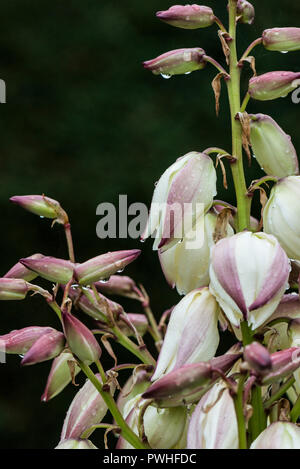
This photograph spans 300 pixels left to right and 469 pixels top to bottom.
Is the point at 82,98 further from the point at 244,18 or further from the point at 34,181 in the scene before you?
the point at 244,18

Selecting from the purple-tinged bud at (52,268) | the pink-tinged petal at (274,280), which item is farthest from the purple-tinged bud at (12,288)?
the pink-tinged petal at (274,280)

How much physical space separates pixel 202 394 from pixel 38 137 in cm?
110

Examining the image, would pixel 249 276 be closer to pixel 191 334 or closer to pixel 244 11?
pixel 191 334

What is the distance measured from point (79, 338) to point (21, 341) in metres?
0.04

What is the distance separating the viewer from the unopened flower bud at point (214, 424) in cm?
34

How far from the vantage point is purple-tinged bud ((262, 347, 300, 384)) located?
1.05ft

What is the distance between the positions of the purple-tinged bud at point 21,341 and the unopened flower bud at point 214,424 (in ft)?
0.28

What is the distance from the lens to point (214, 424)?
342 mm

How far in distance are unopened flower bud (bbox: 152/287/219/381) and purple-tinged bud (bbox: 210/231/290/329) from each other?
15 mm

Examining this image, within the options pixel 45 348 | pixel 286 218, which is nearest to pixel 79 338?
pixel 45 348

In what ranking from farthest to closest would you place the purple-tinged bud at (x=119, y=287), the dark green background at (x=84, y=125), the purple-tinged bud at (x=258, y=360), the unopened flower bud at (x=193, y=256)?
1. the dark green background at (x=84, y=125)
2. the purple-tinged bud at (x=119, y=287)
3. the unopened flower bud at (x=193, y=256)
4. the purple-tinged bud at (x=258, y=360)

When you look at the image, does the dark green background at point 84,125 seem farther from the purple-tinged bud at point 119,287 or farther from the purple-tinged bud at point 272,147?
the purple-tinged bud at point 272,147

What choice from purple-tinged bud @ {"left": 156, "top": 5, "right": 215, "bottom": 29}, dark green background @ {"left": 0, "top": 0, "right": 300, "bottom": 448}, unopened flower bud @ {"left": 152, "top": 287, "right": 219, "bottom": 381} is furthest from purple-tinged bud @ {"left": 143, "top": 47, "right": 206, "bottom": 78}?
dark green background @ {"left": 0, "top": 0, "right": 300, "bottom": 448}
